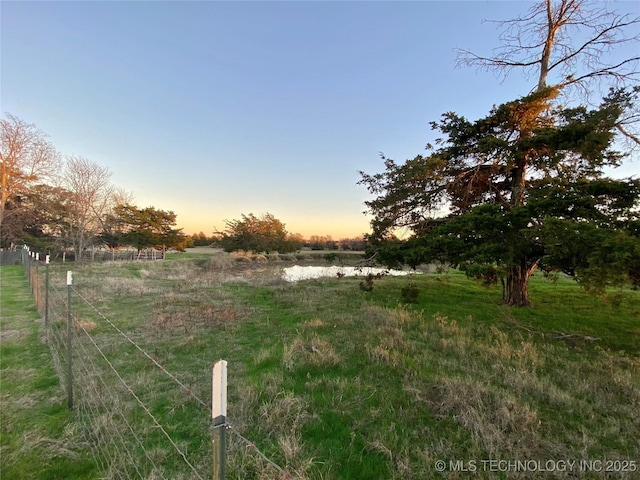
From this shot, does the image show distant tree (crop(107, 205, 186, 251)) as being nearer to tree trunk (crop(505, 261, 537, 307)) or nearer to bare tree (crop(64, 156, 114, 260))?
bare tree (crop(64, 156, 114, 260))

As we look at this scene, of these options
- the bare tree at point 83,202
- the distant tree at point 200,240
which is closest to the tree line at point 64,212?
the bare tree at point 83,202

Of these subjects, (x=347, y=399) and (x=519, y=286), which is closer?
(x=347, y=399)

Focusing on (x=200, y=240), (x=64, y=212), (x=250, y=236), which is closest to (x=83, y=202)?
(x=64, y=212)

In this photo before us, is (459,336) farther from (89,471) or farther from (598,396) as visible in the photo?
(89,471)

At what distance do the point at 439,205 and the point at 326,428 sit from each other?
885cm

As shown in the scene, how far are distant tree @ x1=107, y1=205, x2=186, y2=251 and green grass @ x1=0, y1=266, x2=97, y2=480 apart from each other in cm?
3026

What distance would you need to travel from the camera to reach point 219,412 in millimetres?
1378

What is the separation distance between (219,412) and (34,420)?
13.2 ft

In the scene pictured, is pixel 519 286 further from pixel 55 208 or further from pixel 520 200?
pixel 55 208

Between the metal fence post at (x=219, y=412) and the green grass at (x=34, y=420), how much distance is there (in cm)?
235

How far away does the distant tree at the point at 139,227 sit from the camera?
110 feet

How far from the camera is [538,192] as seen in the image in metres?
7.82

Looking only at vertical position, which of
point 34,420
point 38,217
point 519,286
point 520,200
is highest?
point 38,217

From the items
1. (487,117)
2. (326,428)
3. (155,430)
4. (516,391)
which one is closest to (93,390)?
(155,430)
